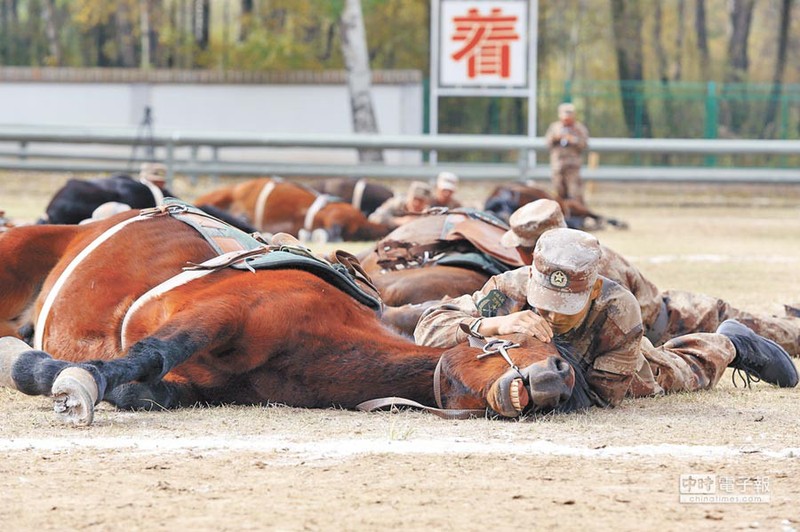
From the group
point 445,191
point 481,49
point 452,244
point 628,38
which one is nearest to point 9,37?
point 628,38

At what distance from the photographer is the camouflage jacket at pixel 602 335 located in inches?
220

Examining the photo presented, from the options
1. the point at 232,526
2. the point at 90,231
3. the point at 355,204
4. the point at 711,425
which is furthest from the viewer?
the point at 355,204

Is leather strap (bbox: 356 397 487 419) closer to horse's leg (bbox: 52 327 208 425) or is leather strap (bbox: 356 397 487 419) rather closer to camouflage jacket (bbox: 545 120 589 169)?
horse's leg (bbox: 52 327 208 425)

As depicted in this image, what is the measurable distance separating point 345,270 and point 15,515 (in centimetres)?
237

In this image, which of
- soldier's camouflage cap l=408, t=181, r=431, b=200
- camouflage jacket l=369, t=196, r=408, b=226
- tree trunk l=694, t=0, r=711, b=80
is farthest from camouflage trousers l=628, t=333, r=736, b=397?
tree trunk l=694, t=0, r=711, b=80

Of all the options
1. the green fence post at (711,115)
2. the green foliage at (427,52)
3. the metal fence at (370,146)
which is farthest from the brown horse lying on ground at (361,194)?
the green fence post at (711,115)

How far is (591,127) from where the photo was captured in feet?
104

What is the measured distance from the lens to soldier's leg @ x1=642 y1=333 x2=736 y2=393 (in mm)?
6301

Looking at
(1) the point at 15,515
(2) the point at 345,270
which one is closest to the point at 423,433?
(2) the point at 345,270

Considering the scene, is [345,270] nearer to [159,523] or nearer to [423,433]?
[423,433]

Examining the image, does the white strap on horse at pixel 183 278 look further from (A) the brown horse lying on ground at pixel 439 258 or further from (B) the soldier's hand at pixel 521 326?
(A) the brown horse lying on ground at pixel 439 258

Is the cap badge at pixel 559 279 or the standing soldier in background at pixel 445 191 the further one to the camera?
the standing soldier in background at pixel 445 191

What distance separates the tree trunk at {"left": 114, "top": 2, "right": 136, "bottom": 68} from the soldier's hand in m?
30.6

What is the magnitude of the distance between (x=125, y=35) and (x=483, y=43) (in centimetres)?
1473
